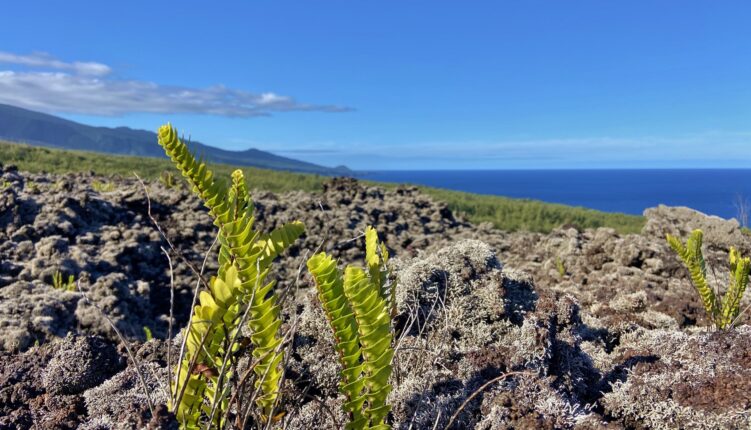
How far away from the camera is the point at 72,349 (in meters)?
2.66

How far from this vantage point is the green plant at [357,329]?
1.62 metres

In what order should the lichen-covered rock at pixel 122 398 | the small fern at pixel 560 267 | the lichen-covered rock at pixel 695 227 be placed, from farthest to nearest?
the lichen-covered rock at pixel 695 227, the small fern at pixel 560 267, the lichen-covered rock at pixel 122 398

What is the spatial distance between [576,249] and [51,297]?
6507mm

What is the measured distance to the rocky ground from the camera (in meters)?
2.18

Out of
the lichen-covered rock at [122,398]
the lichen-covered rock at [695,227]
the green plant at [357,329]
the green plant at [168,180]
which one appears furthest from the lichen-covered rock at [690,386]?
the green plant at [168,180]

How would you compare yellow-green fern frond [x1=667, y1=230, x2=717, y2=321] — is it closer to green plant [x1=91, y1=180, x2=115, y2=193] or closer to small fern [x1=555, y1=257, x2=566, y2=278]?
small fern [x1=555, y1=257, x2=566, y2=278]

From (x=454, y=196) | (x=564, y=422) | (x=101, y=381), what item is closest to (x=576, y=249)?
(x=564, y=422)

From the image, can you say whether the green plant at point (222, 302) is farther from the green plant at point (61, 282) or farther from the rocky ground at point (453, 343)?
the green plant at point (61, 282)

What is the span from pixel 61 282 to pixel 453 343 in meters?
4.61

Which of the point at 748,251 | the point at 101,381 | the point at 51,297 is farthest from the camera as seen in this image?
the point at 748,251

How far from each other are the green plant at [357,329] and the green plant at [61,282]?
4401 mm

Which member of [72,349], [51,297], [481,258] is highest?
[481,258]

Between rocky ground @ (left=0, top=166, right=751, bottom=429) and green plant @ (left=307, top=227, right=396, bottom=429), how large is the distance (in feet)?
0.39

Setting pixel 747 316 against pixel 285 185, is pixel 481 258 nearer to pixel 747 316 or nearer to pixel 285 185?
pixel 747 316
